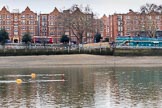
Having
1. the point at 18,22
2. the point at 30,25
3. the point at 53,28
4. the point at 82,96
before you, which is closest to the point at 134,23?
the point at 53,28

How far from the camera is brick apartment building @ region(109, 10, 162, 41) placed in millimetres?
157125

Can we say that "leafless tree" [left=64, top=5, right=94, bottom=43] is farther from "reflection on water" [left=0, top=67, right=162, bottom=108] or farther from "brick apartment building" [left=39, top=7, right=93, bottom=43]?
"reflection on water" [left=0, top=67, right=162, bottom=108]

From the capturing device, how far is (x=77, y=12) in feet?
505

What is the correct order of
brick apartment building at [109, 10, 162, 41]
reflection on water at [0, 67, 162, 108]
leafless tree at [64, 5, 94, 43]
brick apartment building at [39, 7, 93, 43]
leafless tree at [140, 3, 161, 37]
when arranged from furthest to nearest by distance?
brick apartment building at [39, 7, 93, 43] → brick apartment building at [109, 10, 162, 41] → leafless tree at [140, 3, 161, 37] → leafless tree at [64, 5, 94, 43] → reflection on water at [0, 67, 162, 108]

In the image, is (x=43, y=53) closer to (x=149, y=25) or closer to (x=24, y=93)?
(x=149, y=25)

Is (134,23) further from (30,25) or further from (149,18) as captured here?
(30,25)

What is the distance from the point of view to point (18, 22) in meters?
179

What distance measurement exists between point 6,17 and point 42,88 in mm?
130609

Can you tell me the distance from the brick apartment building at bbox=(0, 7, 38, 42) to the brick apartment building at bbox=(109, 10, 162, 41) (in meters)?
31.4

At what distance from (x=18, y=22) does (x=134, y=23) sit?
138 feet

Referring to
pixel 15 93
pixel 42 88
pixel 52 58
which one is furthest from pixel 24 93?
pixel 52 58

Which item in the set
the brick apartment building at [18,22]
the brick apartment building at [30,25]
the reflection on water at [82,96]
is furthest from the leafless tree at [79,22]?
the reflection on water at [82,96]

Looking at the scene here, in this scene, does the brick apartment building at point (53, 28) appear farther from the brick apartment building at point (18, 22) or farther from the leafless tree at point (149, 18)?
the leafless tree at point (149, 18)

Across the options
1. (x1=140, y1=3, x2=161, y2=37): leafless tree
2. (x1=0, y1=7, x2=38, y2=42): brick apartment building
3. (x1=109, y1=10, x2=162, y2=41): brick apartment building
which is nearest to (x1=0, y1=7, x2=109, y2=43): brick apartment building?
(x1=0, y1=7, x2=38, y2=42): brick apartment building
